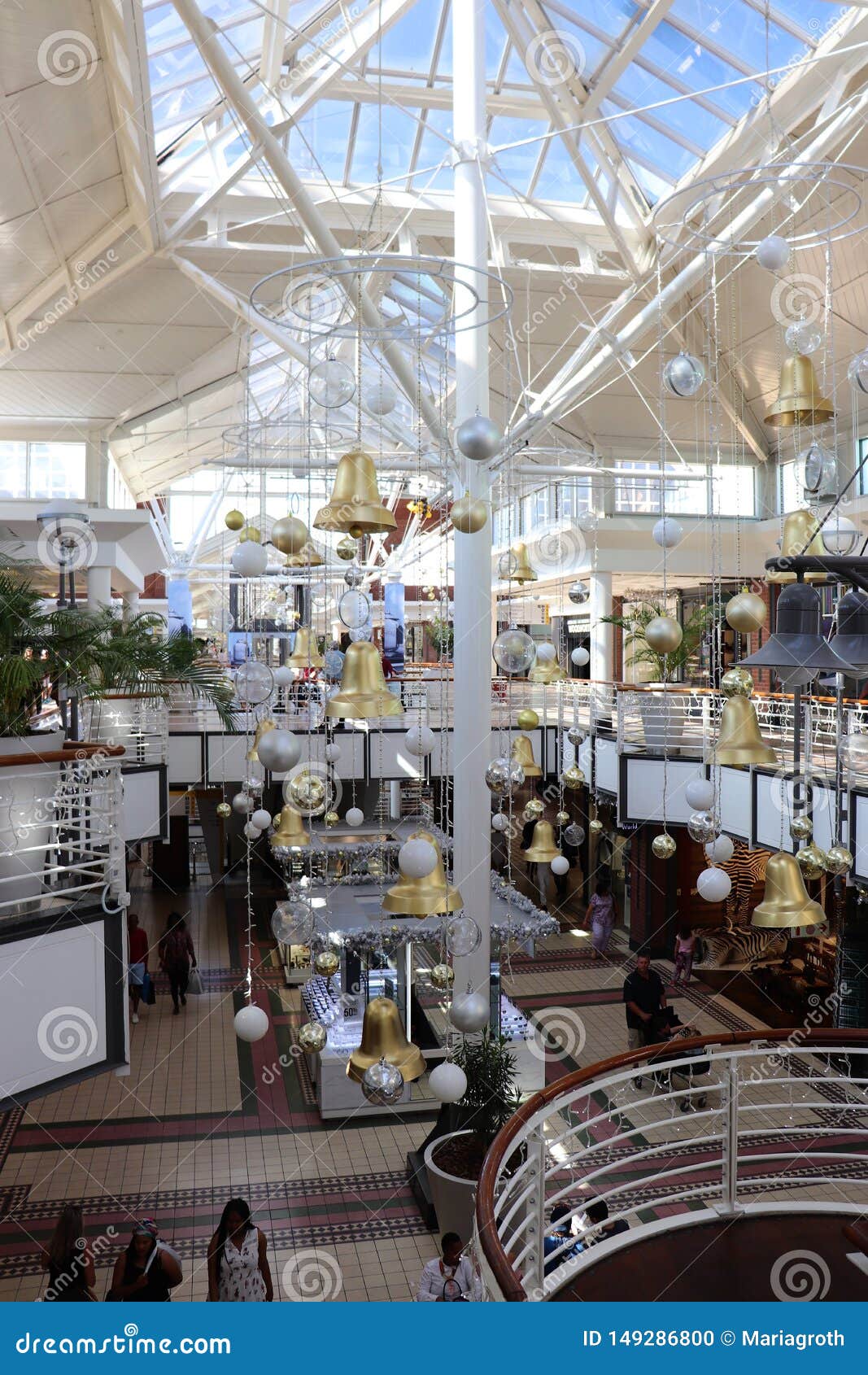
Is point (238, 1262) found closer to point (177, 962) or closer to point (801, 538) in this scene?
point (801, 538)

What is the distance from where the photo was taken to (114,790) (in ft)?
21.9

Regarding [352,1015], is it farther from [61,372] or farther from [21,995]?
[61,372]

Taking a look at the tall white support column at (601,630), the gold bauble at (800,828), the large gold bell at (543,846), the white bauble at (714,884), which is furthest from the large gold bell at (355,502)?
the tall white support column at (601,630)

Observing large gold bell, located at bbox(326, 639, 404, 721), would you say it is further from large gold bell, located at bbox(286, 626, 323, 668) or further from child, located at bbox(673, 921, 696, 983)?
child, located at bbox(673, 921, 696, 983)

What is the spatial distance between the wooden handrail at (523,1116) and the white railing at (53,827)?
3099mm

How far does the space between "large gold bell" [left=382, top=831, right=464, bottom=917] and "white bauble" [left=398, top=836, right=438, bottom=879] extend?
0.07ft

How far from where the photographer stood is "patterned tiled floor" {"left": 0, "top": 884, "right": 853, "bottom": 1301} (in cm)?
747

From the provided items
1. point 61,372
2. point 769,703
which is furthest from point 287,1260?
point 61,372

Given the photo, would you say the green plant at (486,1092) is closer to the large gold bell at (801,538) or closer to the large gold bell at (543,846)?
the large gold bell at (543,846)

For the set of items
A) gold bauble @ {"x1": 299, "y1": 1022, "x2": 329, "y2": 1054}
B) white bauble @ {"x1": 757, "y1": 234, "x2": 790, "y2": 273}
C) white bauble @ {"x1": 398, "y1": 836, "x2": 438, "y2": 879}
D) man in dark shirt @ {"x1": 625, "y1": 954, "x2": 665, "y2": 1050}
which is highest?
white bauble @ {"x1": 757, "y1": 234, "x2": 790, "y2": 273}

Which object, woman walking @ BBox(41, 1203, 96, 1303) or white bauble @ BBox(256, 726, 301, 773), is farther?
woman walking @ BBox(41, 1203, 96, 1303)

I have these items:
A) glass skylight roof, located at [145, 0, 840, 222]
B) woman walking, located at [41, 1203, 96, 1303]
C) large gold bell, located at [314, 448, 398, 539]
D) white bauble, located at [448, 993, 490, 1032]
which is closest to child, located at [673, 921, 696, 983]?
woman walking, located at [41, 1203, 96, 1303]

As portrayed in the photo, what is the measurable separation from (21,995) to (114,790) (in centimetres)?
146

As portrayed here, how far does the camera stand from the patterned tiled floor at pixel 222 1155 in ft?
24.5
